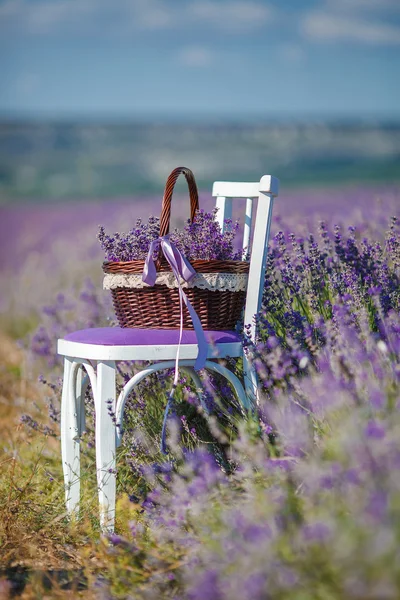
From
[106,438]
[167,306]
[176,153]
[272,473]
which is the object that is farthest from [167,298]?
[176,153]

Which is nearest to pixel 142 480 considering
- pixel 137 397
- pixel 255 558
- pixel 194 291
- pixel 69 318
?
pixel 137 397

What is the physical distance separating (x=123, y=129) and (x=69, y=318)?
13.5 meters

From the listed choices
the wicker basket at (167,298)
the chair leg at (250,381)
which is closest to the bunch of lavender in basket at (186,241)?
the wicker basket at (167,298)

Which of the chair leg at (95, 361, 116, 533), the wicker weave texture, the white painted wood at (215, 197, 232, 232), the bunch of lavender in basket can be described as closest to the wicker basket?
the wicker weave texture

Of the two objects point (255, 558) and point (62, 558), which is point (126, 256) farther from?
point (255, 558)

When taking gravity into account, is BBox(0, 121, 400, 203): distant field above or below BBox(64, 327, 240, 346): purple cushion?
above

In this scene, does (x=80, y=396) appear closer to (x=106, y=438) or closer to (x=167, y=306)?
(x=106, y=438)

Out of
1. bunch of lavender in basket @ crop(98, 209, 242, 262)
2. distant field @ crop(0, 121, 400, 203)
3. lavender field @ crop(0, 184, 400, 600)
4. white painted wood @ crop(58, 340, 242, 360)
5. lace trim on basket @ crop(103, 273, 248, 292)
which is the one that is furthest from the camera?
distant field @ crop(0, 121, 400, 203)

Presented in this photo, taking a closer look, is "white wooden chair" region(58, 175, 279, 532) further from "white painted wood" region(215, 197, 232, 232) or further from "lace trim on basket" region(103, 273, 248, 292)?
"white painted wood" region(215, 197, 232, 232)

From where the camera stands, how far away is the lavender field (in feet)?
4.21

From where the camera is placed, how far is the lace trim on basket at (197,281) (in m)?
2.35

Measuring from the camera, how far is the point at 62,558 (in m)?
2.26

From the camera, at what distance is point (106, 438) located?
2270 millimetres

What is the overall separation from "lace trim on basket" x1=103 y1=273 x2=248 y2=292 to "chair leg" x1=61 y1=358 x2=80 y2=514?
32 cm
